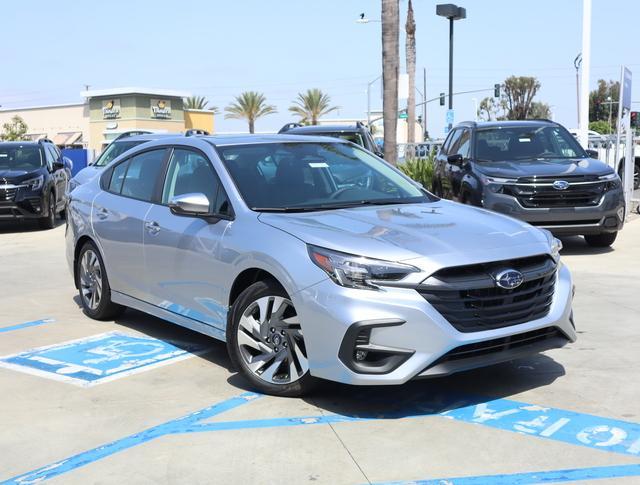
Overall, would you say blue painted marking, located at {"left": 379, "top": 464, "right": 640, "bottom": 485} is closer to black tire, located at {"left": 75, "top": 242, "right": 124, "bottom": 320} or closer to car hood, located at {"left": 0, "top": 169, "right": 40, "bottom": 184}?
black tire, located at {"left": 75, "top": 242, "right": 124, "bottom": 320}

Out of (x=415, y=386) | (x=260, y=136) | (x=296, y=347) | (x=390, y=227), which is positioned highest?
(x=260, y=136)

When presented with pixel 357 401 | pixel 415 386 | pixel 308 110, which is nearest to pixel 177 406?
pixel 357 401

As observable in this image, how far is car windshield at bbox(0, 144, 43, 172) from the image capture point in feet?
52.5

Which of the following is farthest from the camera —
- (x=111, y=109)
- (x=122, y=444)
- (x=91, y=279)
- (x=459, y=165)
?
(x=111, y=109)

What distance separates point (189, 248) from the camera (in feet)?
18.5

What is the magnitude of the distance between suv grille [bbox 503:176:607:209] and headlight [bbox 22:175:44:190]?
364 inches

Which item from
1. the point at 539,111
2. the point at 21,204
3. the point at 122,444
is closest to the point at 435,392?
the point at 122,444

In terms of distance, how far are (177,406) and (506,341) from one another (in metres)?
2.03

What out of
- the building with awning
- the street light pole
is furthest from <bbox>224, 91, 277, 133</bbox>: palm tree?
the street light pole

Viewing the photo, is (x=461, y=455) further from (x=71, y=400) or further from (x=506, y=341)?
(x=71, y=400)

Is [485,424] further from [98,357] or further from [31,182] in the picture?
[31,182]

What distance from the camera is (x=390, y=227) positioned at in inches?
192

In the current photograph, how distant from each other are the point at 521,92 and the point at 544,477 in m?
77.1

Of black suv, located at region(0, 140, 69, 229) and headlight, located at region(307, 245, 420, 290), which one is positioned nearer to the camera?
headlight, located at region(307, 245, 420, 290)
